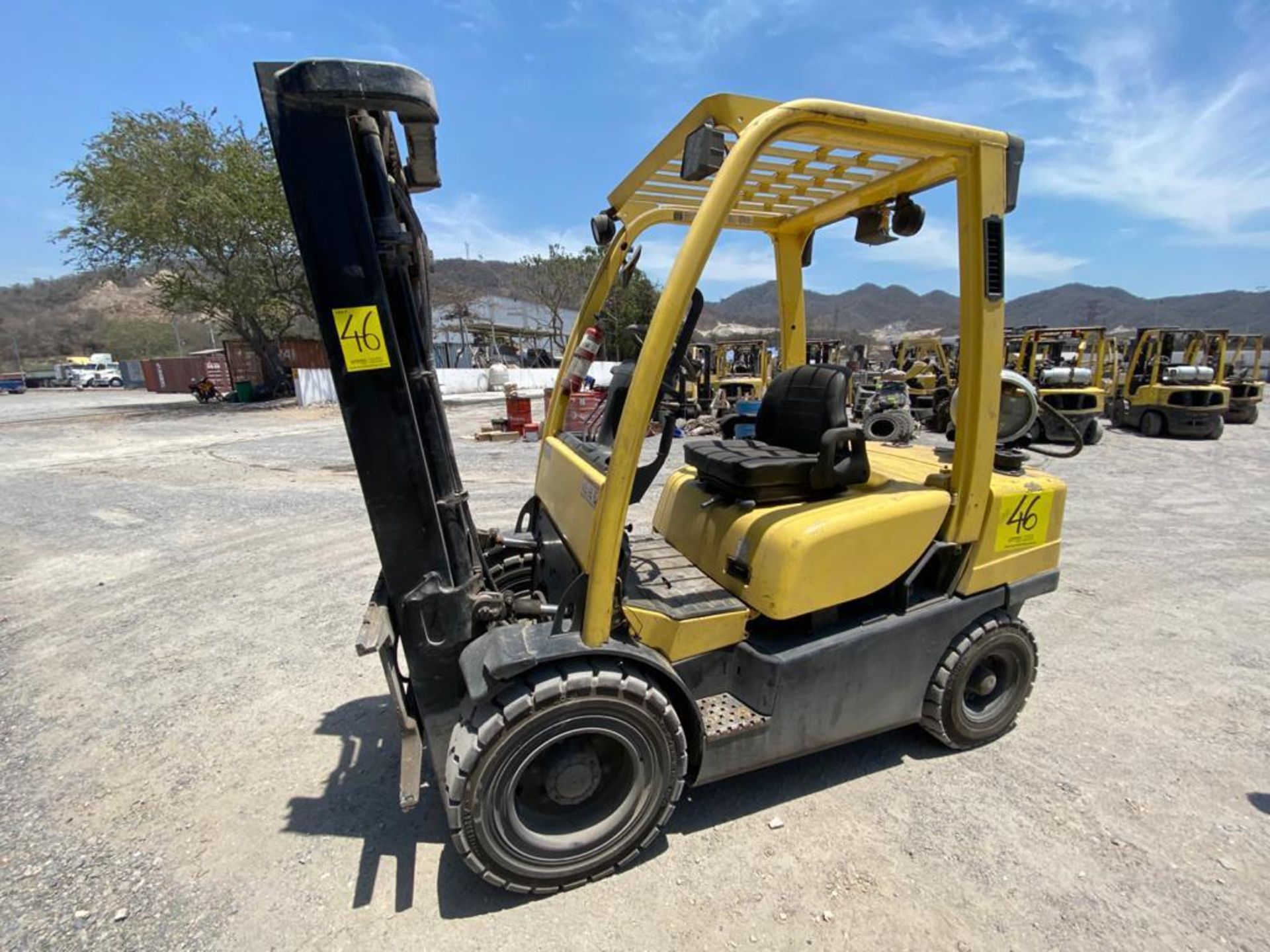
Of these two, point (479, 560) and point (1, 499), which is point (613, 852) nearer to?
point (479, 560)

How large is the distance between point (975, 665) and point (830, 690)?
3.29 ft

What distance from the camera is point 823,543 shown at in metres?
2.50

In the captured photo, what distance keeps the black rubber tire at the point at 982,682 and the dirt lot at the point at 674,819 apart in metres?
0.14

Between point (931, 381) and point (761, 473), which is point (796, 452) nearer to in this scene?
point (761, 473)

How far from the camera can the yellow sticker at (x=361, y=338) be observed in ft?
7.26

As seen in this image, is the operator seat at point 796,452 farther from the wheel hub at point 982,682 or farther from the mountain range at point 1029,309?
the mountain range at point 1029,309

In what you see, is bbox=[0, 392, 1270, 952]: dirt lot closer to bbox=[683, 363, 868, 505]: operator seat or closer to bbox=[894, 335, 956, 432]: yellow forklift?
bbox=[683, 363, 868, 505]: operator seat

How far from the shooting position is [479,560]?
9.62ft

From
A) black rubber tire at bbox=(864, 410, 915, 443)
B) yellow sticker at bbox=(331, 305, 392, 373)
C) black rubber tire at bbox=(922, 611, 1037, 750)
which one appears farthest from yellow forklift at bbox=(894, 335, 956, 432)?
yellow sticker at bbox=(331, 305, 392, 373)

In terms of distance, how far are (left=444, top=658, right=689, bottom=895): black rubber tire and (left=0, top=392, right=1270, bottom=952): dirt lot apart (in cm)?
18

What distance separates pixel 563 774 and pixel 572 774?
1.4 inches

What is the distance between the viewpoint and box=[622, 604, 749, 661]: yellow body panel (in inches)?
97.6

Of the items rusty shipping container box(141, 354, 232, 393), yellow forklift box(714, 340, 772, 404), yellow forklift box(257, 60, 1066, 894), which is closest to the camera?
yellow forklift box(257, 60, 1066, 894)

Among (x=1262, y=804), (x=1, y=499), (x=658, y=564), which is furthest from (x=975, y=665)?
(x=1, y=499)
